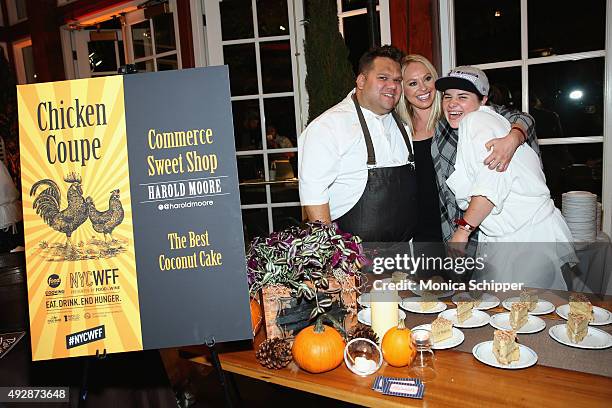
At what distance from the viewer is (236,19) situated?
4461mm

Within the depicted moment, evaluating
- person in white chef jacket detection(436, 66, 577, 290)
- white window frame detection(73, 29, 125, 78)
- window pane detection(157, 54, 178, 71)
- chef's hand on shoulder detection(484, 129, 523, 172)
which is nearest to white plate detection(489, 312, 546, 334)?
person in white chef jacket detection(436, 66, 577, 290)

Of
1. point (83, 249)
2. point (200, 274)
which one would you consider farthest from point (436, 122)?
point (83, 249)

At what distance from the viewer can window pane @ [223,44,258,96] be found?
4469 millimetres

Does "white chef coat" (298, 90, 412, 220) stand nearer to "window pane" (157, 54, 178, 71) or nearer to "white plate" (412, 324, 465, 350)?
"white plate" (412, 324, 465, 350)

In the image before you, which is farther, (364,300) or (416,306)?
(364,300)

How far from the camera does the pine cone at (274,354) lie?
4.42 ft

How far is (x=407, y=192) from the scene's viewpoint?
2.43m

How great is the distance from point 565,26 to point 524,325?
254cm

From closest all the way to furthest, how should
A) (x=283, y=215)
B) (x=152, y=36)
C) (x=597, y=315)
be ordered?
1. (x=597, y=315)
2. (x=283, y=215)
3. (x=152, y=36)

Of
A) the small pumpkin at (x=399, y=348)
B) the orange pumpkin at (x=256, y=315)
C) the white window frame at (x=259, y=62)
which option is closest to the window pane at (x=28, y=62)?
the white window frame at (x=259, y=62)

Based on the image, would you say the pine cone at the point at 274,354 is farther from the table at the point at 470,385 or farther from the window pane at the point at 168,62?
the window pane at the point at 168,62

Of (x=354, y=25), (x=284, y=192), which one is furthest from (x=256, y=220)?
(x=354, y=25)

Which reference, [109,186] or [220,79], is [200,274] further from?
[220,79]

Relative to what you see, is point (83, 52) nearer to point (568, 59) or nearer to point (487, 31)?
point (487, 31)
